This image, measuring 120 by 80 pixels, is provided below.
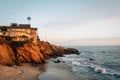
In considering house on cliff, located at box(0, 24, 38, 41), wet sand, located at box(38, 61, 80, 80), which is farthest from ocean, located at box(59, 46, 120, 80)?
house on cliff, located at box(0, 24, 38, 41)

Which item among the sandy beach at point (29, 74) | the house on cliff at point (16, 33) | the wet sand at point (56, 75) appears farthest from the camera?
the house on cliff at point (16, 33)

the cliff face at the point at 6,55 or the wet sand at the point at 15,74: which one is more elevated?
the cliff face at the point at 6,55

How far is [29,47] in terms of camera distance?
177ft

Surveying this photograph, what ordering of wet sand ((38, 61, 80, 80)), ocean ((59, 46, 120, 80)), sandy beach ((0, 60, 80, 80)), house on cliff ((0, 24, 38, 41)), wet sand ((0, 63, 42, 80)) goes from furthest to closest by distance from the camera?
house on cliff ((0, 24, 38, 41)), ocean ((59, 46, 120, 80)), wet sand ((38, 61, 80, 80)), sandy beach ((0, 60, 80, 80)), wet sand ((0, 63, 42, 80))

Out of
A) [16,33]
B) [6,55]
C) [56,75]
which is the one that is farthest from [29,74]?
[16,33]

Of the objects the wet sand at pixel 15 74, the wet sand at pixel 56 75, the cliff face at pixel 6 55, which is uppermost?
the cliff face at pixel 6 55

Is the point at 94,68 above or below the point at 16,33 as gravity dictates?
below

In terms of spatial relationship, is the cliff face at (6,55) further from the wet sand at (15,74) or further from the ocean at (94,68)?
the ocean at (94,68)

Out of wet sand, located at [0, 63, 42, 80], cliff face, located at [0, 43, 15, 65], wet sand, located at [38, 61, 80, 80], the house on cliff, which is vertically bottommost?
wet sand, located at [38, 61, 80, 80]

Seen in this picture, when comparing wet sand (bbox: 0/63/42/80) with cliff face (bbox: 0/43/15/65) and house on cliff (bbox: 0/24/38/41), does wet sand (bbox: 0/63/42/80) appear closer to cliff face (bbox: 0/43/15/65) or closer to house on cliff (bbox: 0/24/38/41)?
cliff face (bbox: 0/43/15/65)

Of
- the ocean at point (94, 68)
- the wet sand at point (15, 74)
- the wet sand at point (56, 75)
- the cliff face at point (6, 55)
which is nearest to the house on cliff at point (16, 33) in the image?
the cliff face at point (6, 55)

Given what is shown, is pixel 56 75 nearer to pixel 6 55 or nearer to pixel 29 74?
pixel 29 74

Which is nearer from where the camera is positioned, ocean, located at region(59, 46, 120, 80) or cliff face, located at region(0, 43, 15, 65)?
ocean, located at region(59, 46, 120, 80)

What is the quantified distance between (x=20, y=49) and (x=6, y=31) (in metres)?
14.1
